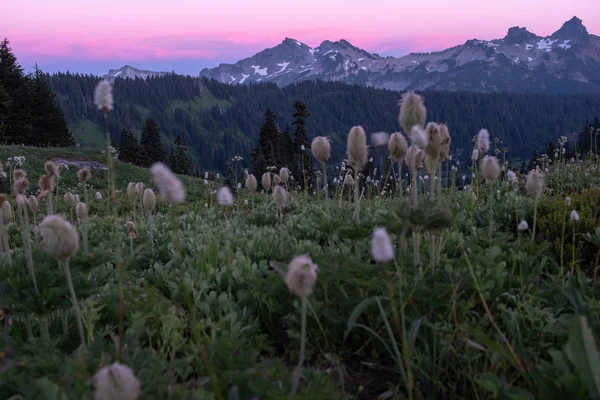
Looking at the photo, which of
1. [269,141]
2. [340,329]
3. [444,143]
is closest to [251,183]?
[444,143]

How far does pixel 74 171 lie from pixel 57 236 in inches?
1241

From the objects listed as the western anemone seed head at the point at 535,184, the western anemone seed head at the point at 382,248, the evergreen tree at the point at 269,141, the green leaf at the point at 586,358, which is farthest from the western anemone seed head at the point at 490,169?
the evergreen tree at the point at 269,141

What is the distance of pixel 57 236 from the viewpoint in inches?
75.6

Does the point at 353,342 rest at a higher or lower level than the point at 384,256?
lower

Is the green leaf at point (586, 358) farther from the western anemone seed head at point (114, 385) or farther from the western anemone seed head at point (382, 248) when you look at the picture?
the western anemone seed head at point (114, 385)

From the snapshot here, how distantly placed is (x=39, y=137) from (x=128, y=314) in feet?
206

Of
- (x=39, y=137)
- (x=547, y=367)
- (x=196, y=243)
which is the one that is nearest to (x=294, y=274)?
(x=547, y=367)

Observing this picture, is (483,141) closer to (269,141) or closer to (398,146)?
(398,146)

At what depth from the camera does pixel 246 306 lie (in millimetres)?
3096

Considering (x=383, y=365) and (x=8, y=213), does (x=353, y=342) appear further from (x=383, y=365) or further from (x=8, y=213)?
(x=8, y=213)

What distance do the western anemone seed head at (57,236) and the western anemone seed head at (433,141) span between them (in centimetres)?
198

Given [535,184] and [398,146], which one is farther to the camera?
[535,184]

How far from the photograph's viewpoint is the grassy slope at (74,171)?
1069 inches

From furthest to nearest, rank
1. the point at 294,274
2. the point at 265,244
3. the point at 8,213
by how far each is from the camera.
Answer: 1. the point at 265,244
2. the point at 8,213
3. the point at 294,274
